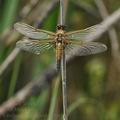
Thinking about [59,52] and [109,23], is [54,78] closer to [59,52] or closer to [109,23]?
[109,23]

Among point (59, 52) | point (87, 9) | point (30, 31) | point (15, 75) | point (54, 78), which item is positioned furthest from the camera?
point (87, 9)

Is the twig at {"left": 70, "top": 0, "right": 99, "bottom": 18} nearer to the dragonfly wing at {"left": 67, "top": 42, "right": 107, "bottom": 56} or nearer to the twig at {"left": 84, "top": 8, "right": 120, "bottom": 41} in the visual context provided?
the twig at {"left": 84, "top": 8, "right": 120, "bottom": 41}

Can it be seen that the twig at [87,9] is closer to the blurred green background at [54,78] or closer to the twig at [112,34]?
the blurred green background at [54,78]

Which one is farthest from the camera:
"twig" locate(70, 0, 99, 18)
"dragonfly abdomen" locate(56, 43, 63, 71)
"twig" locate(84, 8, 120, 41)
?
"twig" locate(70, 0, 99, 18)

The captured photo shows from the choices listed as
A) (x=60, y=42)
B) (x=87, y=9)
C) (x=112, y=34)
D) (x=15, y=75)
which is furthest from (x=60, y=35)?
(x=87, y=9)

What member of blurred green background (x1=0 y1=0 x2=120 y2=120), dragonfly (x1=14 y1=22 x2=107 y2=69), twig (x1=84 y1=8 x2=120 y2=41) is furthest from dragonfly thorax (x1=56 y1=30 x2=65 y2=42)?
twig (x1=84 y1=8 x2=120 y2=41)

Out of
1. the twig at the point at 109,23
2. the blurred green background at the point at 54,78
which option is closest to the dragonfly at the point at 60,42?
the blurred green background at the point at 54,78

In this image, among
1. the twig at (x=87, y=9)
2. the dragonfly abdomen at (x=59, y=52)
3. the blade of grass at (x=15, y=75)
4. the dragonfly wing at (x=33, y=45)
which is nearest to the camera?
the dragonfly abdomen at (x=59, y=52)
